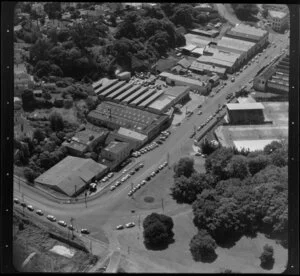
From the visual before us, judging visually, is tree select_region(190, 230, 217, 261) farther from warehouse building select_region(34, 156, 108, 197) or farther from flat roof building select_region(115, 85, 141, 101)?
flat roof building select_region(115, 85, 141, 101)

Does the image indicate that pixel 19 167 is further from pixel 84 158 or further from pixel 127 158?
pixel 127 158

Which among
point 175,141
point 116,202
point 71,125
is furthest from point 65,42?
point 116,202

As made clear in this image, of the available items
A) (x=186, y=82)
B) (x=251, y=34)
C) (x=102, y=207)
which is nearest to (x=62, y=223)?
(x=102, y=207)

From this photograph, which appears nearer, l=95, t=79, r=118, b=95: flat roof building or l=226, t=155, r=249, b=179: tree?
l=226, t=155, r=249, b=179: tree

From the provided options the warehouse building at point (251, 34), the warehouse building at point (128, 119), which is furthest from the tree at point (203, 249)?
the warehouse building at point (251, 34)

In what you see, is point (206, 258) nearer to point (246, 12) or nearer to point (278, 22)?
point (278, 22)

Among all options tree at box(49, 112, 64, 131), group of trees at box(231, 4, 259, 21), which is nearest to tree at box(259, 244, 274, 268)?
tree at box(49, 112, 64, 131)
